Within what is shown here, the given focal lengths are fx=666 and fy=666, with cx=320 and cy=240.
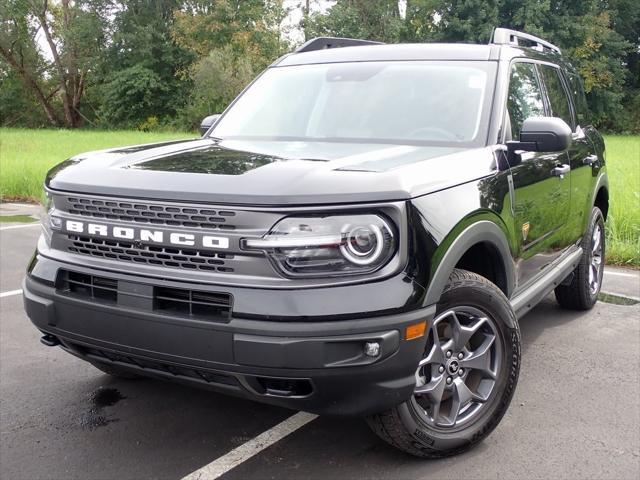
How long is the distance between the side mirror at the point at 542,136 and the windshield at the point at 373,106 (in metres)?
0.20

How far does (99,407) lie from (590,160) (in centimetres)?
368

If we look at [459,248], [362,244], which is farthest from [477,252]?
[362,244]

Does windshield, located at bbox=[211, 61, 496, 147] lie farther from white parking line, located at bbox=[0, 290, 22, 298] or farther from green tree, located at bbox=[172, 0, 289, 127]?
green tree, located at bbox=[172, 0, 289, 127]

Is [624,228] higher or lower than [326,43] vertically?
lower

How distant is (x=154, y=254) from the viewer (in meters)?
2.57

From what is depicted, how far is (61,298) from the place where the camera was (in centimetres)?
273

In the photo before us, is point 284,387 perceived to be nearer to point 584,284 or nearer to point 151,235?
point 151,235

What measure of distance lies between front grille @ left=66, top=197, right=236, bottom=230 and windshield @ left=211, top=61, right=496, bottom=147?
4.21 feet

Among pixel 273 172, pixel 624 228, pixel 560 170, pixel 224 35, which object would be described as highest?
pixel 224 35

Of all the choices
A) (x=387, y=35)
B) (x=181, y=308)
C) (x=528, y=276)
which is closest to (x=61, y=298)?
(x=181, y=308)

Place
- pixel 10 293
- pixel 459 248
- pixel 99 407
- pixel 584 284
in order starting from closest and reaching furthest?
pixel 459 248 → pixel 99 407 → pixel 584 284 → pixel 10 293

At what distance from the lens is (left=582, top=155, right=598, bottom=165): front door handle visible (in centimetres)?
470

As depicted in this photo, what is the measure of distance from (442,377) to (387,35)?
1782 inches

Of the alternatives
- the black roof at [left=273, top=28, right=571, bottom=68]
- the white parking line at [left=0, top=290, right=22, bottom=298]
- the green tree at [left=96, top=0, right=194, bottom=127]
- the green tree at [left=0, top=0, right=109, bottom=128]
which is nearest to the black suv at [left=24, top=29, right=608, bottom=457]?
the black roof at [left=273, top=28, right=571, bottom=68]
